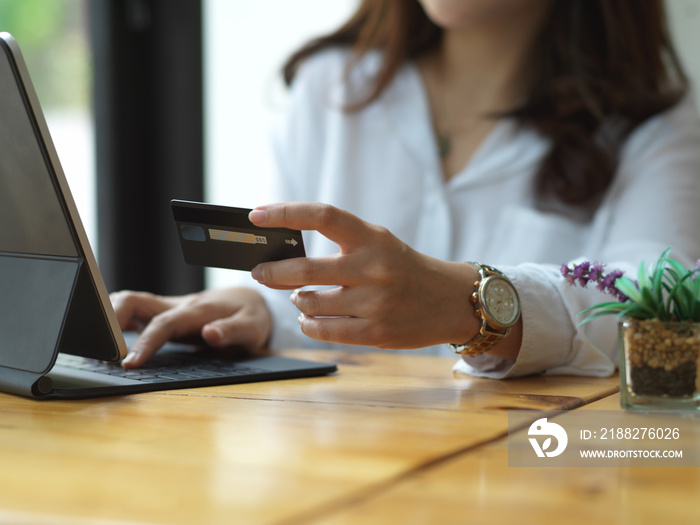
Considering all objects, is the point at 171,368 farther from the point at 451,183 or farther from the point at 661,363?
the point at 451,183

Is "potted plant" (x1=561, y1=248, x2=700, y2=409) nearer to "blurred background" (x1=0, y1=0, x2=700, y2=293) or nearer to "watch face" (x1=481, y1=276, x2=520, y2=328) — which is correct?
"watch face" (x1=481, y1=276, x2=520, y2=328)

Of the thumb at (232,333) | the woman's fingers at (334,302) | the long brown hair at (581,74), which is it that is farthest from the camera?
the long brown hair at (581,74)

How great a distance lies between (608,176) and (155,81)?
170 centimetres

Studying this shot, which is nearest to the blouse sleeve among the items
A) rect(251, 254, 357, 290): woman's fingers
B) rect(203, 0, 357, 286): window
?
rect(251, 254, 357, 290): woman's fingers

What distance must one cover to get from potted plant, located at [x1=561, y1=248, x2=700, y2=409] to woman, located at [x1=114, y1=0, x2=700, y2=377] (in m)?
0.26

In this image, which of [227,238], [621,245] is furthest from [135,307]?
[621,245]

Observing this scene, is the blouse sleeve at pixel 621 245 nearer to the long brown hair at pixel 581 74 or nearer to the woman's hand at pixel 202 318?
the long brown hair at pixel 581 74

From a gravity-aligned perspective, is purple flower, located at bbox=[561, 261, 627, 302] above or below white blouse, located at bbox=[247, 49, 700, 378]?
above

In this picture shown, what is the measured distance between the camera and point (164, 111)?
8.35ft

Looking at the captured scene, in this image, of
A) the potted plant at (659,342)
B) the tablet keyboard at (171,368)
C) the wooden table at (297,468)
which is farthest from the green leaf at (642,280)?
the tablet keyboard at (171,368)

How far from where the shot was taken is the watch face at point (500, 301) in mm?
791

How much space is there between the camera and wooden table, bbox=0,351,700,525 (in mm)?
376

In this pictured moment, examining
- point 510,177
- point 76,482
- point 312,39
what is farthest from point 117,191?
point 76,482

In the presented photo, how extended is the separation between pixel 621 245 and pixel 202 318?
2.23 ft
